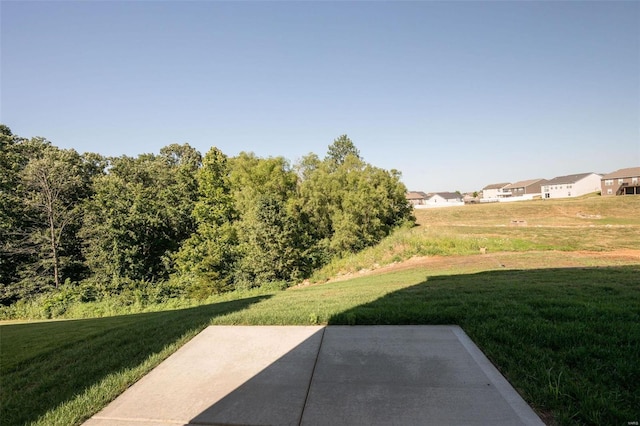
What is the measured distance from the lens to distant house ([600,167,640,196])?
2172 inches

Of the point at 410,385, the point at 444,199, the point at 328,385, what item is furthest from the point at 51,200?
the point at 444,199

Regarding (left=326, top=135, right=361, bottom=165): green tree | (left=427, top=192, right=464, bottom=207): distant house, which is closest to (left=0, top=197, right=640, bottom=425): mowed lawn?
(left=326, top=135, right=361, bottom=165): green tree

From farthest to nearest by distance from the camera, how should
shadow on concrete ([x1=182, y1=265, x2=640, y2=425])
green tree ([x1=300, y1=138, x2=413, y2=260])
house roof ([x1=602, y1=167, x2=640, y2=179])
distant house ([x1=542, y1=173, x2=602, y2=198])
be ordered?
distant house ([x1=542, y1=173, x2=602, y2=198])
house roof ([x1=602, y1=167, x2=640, y2=179])
green tree ([x1=300, y1=138, x2=413, y2=260])
shadow on concrete ([x1=182, y1=265, x2=640, y2=425])

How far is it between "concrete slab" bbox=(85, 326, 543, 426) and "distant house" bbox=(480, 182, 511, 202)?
313ft

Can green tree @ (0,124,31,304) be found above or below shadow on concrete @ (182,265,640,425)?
above

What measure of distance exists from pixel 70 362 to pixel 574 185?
86.1 meters

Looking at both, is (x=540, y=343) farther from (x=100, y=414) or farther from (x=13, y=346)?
(x=13, y=346)

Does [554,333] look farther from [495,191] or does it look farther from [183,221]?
[495,191]

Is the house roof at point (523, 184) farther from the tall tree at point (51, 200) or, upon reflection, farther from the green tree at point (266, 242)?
the tall tree at point (51, 200)

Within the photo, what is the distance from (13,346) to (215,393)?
556cm

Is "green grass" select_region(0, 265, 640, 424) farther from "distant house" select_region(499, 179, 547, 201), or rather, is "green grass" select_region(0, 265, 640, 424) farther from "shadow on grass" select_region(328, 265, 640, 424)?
"distant house" select_region(499, 179, 547, 201)

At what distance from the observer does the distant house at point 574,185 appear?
66562 millimetres

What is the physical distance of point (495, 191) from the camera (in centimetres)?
9094

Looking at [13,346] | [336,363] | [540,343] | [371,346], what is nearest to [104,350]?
[13,346]
